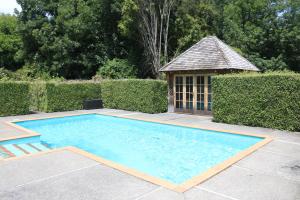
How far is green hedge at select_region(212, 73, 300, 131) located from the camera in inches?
406

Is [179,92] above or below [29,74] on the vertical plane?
below

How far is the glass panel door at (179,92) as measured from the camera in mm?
15799

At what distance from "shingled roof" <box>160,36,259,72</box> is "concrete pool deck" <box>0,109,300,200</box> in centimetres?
738

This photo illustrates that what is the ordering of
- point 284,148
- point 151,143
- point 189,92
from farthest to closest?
1. point 189,92
2. point 151,143
3. point 284,148

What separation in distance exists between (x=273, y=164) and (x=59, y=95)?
1402 cm

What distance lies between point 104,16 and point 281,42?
1883 cm

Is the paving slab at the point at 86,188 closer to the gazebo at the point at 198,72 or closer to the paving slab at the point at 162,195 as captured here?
the paving slab at the point at 162,195

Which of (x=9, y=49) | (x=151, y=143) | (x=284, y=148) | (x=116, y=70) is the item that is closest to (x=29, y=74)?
(x=9, y=49)

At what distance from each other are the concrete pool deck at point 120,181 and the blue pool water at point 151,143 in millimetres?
1479

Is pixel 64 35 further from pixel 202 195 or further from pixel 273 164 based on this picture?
pixel 202 195

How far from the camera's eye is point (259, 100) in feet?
36.5

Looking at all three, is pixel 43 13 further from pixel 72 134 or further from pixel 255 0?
pixel 255 0

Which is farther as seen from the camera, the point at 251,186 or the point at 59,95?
the point at 59,95

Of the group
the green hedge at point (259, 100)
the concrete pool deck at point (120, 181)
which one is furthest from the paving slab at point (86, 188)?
the green hedge at point (259, 100)
